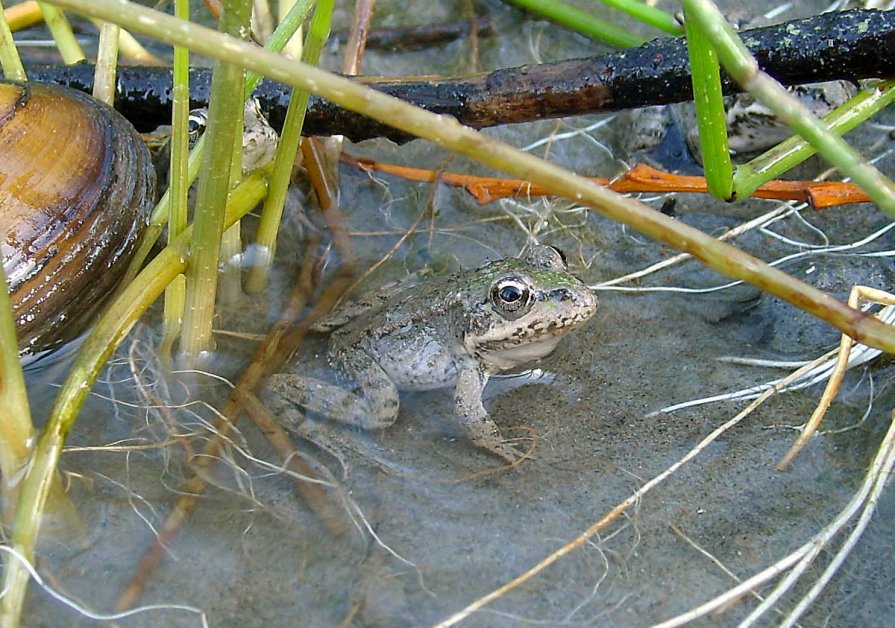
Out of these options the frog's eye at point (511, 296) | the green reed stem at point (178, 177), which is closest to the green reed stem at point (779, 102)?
the green reed stem at point (178, 177)

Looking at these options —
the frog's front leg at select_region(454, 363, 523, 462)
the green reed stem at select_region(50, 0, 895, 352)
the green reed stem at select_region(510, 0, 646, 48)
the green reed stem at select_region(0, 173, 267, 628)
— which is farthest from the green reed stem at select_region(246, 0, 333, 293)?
the green reed stem at select_region(510, 0, 646, 48)

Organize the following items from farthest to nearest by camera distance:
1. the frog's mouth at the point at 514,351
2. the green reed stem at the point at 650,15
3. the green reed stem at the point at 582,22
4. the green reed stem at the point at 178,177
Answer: the green reed stem at the point at 582,22, the green reed stem at the point at 650,15, the frog's mouth at the point at 514,351, the green reed stem at the point at 178,177

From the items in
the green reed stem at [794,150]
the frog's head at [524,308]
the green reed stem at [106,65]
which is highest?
the green reed stem at [794,150]

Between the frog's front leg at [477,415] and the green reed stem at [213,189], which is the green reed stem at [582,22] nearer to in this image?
the frog's front leg at [477,415]

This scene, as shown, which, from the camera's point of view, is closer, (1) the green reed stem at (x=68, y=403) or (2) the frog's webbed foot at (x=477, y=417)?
(1) the green reed stem at (x=68, y=403)

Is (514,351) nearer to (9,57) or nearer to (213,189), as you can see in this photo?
(213,189)

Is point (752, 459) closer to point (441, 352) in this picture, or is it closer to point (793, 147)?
point (793, 147)

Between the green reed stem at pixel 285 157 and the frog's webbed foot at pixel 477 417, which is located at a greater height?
the green reed stem at pixel 285 157
